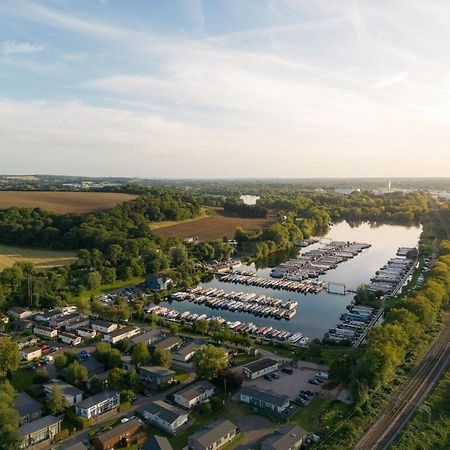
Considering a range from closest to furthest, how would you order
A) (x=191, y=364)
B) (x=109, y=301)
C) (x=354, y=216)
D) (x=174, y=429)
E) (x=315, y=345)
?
(x=174, y=429), (x=191, y=364), (x=315, y=345), (x=109, y=301), (x=354, y=216)

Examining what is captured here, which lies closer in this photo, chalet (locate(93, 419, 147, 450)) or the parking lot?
chalet (locate(93, 419, 147, 450))

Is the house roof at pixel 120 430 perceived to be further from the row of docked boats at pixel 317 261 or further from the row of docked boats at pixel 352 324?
the row of docked boats at pixel 317 261

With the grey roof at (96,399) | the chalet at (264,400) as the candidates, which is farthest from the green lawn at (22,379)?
the chalet at (264,400)

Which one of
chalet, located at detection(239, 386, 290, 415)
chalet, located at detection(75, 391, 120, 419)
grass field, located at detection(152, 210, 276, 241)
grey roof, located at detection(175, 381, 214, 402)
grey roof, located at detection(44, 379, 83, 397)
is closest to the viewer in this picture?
chalet, located at detection(75, 391, 120, 419)

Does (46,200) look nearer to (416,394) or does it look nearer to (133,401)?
(133,401)

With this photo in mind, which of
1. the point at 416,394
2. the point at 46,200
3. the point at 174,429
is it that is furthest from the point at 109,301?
the point at 46,200

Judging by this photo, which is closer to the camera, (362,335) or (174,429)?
(174,429)

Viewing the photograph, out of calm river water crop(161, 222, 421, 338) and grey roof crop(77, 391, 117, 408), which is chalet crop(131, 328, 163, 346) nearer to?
Answer: grey roof crop(77, 391, 117, 408)

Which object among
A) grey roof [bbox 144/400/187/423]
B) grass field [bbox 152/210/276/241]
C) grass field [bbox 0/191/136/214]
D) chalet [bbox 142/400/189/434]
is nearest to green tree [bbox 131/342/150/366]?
grey roof [bbox 144/400/187/423]
